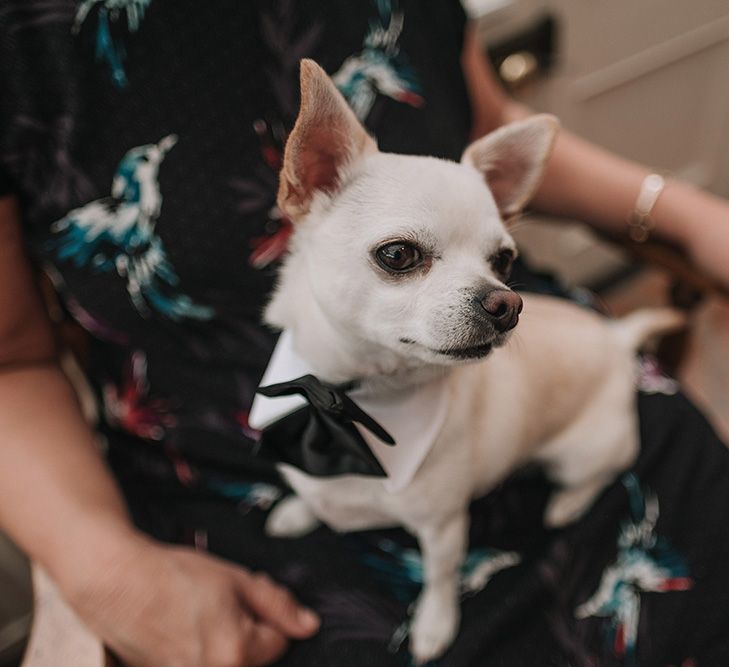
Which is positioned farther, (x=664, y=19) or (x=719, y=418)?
(x=719, y=418)

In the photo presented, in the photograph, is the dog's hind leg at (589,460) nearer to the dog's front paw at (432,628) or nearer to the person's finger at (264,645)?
the dog's front paw at (432,628)

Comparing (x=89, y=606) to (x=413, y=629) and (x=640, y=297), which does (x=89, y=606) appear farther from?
(x=640, y=297)

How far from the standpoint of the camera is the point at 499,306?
53 centimetres

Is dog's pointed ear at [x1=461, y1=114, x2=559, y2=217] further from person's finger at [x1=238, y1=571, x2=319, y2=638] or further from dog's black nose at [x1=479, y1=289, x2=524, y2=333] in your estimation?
person's finger at [x1=238, y1=571, x2=319, y2=638]

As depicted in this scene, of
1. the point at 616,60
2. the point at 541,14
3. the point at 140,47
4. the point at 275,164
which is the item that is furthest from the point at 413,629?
the point at 616,60

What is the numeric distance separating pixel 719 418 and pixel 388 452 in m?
1.47

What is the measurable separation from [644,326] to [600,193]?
0.73ft

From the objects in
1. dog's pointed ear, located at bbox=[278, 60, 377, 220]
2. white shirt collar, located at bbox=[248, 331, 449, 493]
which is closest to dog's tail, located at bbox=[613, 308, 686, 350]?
white shirt collar, located at bbox=[248, 331, 449, 493]

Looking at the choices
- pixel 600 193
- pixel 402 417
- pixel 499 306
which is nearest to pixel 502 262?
pixel 499 306

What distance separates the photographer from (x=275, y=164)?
2.39 feet

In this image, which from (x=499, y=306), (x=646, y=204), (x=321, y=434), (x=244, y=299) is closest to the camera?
(x=499, y=306)

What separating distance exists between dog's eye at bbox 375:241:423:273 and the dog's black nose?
7 cm

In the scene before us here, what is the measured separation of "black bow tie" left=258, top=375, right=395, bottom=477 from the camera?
23.4 inches

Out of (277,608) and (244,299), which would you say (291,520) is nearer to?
(277,608)
